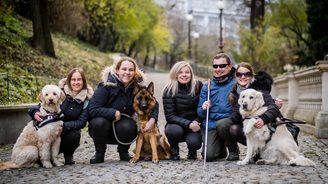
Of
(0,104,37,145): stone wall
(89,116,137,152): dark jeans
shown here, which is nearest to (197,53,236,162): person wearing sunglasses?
(89,116,137,152): dark jeans

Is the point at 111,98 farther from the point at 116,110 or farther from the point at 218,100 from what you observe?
the point at 218,100

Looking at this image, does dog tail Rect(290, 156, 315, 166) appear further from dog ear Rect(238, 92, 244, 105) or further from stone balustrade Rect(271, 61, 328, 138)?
stone balustrade Rect(271, 61, 328, 138)

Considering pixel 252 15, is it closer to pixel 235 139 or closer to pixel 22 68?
pixel 22 68

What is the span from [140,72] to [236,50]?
17209mm

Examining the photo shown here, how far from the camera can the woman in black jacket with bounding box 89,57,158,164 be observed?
16.0ft

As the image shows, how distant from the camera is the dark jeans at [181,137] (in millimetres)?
5035

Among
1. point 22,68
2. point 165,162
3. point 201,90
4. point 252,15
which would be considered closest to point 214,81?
point 201,90

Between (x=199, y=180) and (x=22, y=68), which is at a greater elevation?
(x=22, y=68)

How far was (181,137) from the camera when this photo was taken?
5117mm

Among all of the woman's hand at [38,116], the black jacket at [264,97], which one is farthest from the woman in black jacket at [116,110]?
the black jacket at [264,97]

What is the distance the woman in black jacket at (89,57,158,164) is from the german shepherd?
13 centimetres

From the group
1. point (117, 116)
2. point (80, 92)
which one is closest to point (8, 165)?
point (80, 92)

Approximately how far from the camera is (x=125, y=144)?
506cm

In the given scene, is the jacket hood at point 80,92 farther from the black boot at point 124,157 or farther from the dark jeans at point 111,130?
the black boot at point 124,157
